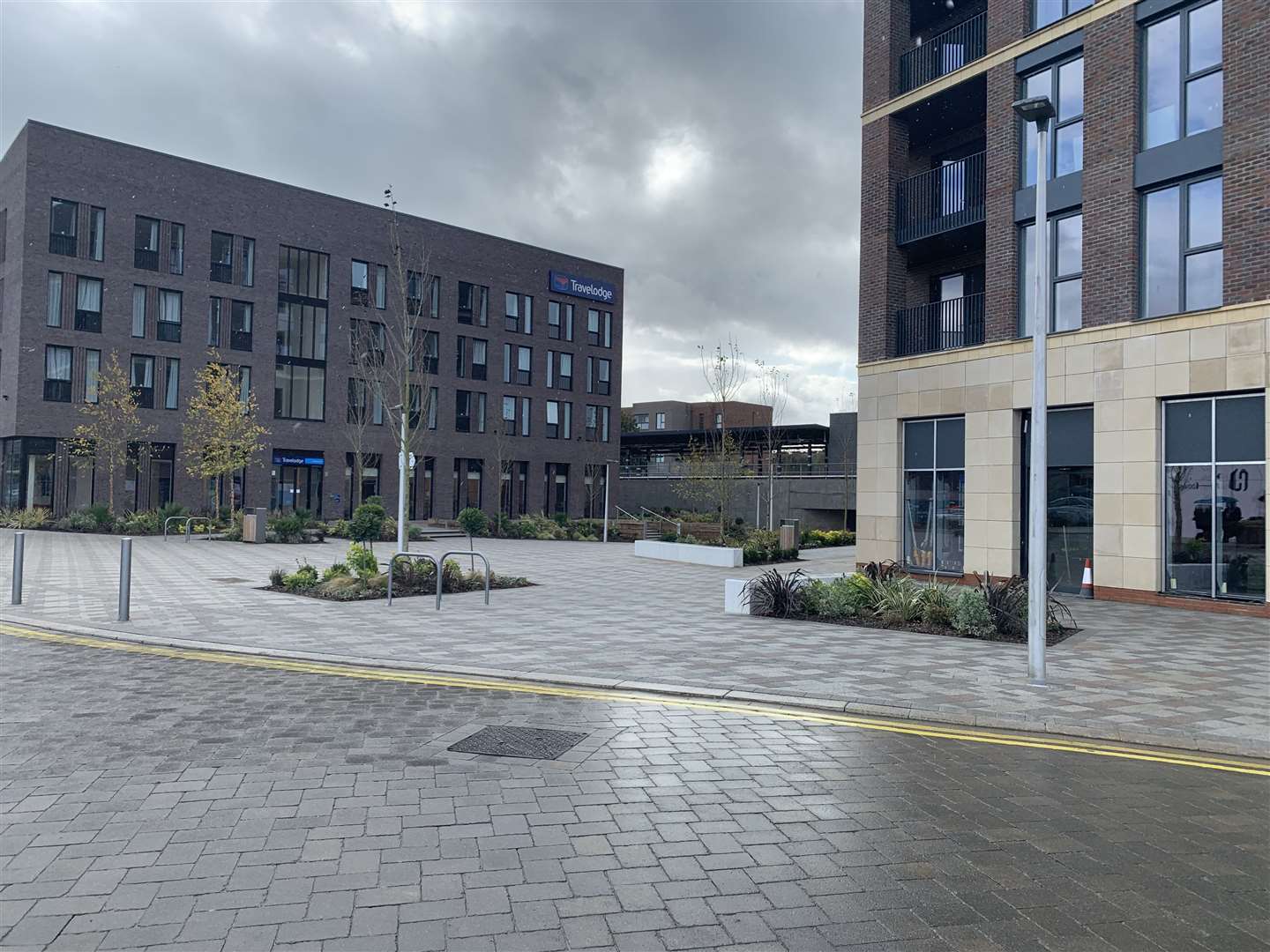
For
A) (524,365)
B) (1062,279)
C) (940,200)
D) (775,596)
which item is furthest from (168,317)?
(1062,279)

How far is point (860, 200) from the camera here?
74.8ft

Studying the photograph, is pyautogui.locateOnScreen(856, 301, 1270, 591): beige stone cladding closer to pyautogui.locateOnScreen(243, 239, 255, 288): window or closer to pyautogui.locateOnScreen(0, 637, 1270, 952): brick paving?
pyautogui.locateOnScreen(0, 637, 1270, 952): brick paving

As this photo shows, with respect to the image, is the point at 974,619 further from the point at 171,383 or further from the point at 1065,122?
the point at 171,383

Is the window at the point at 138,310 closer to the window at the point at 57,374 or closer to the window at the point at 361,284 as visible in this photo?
the window at the point at 57,374

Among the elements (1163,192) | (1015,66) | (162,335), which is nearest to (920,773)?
(1163,192)

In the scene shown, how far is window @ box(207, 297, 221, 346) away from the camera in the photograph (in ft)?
134

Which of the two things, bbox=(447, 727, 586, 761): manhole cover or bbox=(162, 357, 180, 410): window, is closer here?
bbox=(447, 727, 586, 761): manhole cover

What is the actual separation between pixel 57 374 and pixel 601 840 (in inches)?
1588

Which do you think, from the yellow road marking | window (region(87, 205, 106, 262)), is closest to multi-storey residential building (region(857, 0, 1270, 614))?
the yellow road marking

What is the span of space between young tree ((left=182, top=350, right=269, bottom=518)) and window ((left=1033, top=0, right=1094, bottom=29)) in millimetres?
29686

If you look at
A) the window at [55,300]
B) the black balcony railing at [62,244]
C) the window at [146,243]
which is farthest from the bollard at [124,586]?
the window at [146,243]

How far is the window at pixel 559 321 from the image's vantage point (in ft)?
183

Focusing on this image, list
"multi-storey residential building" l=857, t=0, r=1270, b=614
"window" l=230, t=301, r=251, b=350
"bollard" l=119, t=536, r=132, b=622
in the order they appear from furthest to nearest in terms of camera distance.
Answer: "window" l=230, t=301, r=251, b=350, "multi-storey residential building" l=857, t=0, r=1270, b=614, "bollard" l=119, t=536, r=132, b=622

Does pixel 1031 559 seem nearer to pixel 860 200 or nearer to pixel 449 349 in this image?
pixel 860 200
